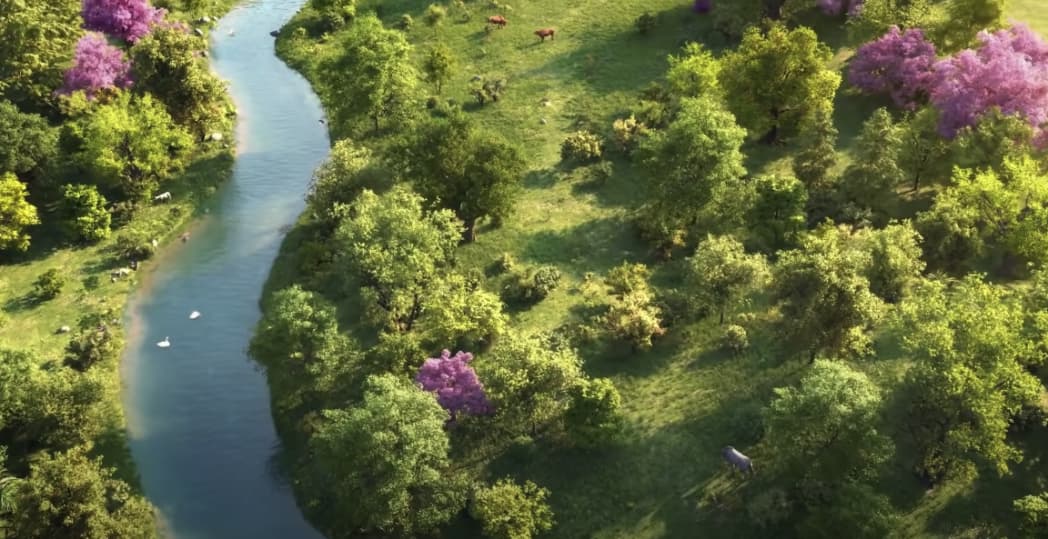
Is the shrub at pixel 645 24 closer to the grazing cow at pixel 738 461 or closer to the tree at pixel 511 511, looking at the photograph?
the grazing cow at pixel 738 461

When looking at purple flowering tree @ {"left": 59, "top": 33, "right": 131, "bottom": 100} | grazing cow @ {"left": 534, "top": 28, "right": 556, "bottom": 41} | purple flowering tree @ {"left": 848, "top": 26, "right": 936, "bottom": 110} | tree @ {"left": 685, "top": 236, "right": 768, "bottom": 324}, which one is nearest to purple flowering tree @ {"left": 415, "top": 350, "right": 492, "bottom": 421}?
tree @ {"left": 685, "top": 236, "right": 768, "bottom": 324}

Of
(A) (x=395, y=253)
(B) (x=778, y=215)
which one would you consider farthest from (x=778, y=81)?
(A) (x=395, y=253)

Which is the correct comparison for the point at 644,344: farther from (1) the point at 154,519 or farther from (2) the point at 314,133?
(2) the point at 314,133

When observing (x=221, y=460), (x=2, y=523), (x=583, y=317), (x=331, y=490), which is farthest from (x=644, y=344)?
(x=2, y=523)

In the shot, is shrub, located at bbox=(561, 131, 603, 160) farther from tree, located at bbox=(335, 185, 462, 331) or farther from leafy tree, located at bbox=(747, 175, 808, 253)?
tree, located at bbox=(335, 185, 462, 331)

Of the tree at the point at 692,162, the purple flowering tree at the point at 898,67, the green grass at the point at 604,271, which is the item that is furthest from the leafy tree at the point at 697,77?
the purple flowering tree at the point at 898,67

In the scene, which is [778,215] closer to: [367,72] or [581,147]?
[581,147]
